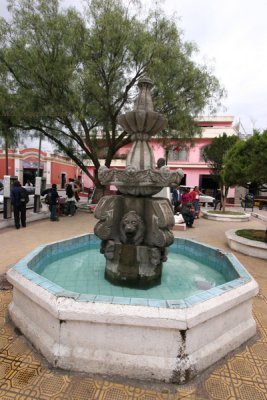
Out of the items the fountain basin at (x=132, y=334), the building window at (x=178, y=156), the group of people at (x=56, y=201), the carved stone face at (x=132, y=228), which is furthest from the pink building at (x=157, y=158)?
the fountain basin at (x=132, y=334)

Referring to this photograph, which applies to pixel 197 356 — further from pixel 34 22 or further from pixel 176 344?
pixel 34 22

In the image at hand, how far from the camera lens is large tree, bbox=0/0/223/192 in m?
9.98

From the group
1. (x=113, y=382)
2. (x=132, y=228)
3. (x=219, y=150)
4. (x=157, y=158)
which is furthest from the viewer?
(x=157, y=158)

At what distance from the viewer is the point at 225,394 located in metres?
2.09

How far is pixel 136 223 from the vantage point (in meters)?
3.44

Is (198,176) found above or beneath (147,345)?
above

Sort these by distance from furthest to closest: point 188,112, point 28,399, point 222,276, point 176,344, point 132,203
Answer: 1. point 188,112
2. point 222,276
3. point 132,203
4. point 176,344
5. point 28,399

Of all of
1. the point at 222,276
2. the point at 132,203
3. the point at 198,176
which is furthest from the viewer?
the point at 198,176

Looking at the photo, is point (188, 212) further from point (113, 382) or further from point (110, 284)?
point (113, 382)

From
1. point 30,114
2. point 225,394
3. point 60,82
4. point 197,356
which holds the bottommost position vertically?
point 225,394

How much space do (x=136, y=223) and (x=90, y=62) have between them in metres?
9.36

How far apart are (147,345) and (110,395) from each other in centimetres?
49

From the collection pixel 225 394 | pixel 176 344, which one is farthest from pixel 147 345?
pixel 225 394

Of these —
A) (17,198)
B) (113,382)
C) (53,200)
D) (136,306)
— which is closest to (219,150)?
(53,200)
